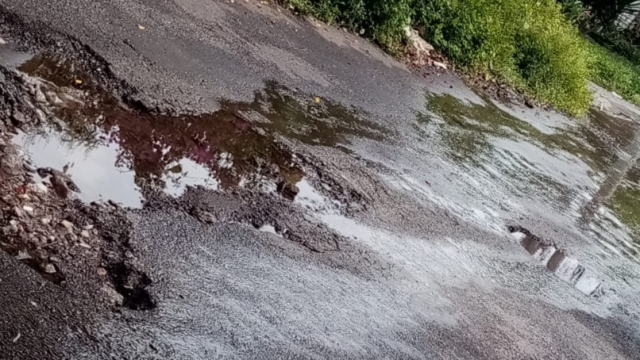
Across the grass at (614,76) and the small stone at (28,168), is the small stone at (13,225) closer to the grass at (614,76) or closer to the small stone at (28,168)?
the small stone at (28,168)

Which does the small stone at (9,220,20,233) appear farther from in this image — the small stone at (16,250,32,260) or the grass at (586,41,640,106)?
the grass at (586,41,640,106)

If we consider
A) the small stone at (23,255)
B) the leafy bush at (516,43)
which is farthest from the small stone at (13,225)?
the leafy bush at (516,43)

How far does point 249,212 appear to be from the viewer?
4.81 m

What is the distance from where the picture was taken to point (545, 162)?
9.81 metres

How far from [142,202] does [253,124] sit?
1.95 metres

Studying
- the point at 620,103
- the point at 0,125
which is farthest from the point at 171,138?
the point at 620,103

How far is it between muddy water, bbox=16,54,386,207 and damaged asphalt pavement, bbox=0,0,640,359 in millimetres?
19

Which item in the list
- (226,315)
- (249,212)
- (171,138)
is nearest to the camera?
(226,315)

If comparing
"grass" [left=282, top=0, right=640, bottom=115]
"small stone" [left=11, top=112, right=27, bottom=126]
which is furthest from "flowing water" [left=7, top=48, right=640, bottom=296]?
"grass" [left=282, top=0, right=640, bottom=115]

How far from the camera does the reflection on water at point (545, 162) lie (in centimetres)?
817

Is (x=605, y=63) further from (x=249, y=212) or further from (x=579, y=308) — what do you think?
(x=249, y=212)

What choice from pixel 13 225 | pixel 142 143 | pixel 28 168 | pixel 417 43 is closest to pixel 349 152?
A: pixel 142 143

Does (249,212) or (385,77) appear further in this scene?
(385,77)

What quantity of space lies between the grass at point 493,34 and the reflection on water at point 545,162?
1039mm
